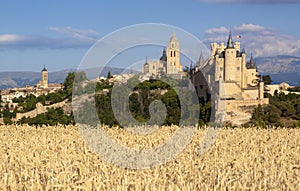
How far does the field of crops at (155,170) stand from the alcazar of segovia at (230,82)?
62.7 metres

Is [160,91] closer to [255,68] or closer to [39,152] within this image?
[255,68]

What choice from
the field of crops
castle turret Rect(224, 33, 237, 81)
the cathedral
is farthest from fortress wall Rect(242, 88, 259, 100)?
the field of crops

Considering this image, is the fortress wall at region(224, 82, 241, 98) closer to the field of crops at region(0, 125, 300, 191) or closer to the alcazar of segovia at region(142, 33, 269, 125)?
the alcazar of segovia at region(142, 33, 269, 125)

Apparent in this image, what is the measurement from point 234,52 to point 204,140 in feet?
270

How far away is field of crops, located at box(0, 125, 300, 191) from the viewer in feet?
26.6

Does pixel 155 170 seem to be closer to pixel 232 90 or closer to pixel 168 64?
pixel 168 64

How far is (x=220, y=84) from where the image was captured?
89.5 meters

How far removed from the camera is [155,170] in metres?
9.36

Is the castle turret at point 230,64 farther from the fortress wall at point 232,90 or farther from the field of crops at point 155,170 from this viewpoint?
the field of crops at point 155,170

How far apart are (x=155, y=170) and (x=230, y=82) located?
8319cm

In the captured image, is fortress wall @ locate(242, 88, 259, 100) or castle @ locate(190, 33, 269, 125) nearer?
castle @ locate(190, 33, 269, 125)

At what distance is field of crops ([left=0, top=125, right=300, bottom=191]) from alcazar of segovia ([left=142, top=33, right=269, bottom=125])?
62723mm

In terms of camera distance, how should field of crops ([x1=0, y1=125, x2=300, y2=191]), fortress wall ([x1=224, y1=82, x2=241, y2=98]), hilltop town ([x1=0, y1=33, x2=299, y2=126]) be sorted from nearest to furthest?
field of crops ([x1=0, y1=125, x2=300, y2=191]) < hilltop town ([x1=0, y1=33, x2=299, y2=126]) < fortress wall ([x1=224, y1=82, x2=241, y2=98])

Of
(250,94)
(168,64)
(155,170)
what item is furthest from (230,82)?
(155,170)
